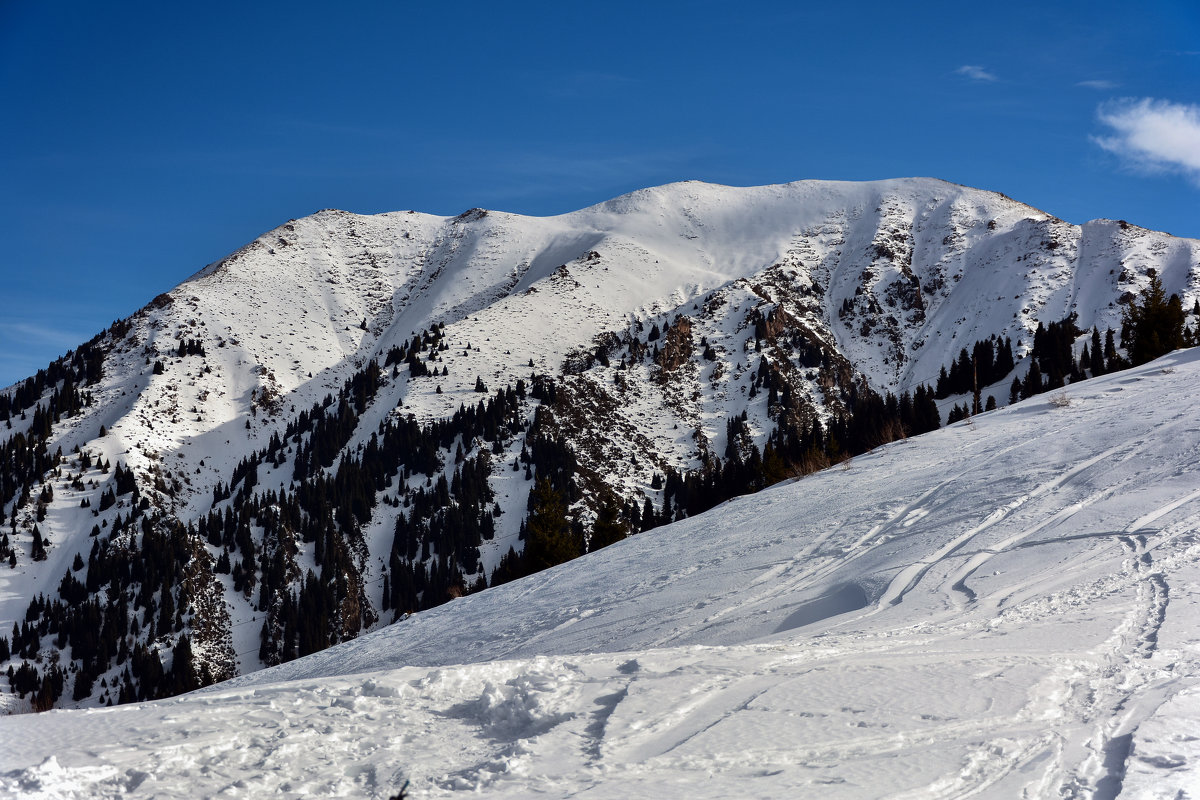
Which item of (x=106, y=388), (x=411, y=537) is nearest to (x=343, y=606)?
(x=411, y=537)

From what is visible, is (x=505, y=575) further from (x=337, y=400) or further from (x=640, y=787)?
(x=337, y=400)

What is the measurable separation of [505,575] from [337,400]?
304 feet

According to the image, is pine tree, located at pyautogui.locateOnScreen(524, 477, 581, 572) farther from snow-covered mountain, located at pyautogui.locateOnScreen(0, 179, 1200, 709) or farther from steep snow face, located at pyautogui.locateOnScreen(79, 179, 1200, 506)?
steep snow face, located at pyautogui.locateOnScreen(79, 179, 1200, 506)

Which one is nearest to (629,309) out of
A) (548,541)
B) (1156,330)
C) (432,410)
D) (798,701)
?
(432,410)

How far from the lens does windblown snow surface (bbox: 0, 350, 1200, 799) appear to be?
5871 mm

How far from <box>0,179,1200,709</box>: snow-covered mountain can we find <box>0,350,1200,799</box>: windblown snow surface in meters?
38.5

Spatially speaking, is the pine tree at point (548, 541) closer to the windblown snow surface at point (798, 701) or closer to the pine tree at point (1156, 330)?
the windblown snow surface at point (798, 701)

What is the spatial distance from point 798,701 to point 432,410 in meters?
121

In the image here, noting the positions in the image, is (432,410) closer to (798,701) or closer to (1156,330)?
(1156,330)

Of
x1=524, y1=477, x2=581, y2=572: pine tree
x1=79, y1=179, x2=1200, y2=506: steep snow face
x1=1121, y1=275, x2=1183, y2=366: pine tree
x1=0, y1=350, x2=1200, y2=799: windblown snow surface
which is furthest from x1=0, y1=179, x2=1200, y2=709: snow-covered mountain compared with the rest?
x1=0, y1=350, x2=1200, y2=799: windblown snow surface

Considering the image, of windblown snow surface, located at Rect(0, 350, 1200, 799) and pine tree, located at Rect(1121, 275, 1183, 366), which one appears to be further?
pine tree, located at Rect(1121, 275, 1183, 366)

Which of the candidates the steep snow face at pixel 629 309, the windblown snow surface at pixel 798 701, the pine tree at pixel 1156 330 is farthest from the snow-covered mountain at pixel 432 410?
the windblown snow surface at pixel 798 701

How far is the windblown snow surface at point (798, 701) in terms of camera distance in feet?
19.3

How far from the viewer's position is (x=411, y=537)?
104m
